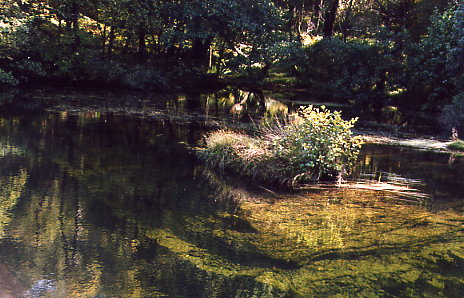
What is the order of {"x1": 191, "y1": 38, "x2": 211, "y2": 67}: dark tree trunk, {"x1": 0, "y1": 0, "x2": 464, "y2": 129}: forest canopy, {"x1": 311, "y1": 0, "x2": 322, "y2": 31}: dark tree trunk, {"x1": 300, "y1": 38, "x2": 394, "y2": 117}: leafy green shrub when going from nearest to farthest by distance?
{"x1": 0, "y1": 0, "x2": 464, "y2": 129}: forest canopy, {"x1": 300, "y1": 38, "x2": 394, "y2": 117}: leafy green shrub, {"x1": 191, "y1": 38, "x2": 211, "y2": 67}: dark tree trunk, {"x1": 311, "y1": 0, "x2": 322, "y2": 31}: dark tree trunk

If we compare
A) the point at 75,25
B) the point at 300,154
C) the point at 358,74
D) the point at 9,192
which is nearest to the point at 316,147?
the point at 300,154

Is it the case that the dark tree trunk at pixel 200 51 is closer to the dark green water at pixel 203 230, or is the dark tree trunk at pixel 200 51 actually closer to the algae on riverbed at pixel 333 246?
the dark green water at pixel 203 230

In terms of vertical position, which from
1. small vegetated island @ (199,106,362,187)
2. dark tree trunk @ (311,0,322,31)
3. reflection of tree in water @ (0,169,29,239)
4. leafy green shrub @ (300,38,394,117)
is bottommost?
reflection of tree in water @ (0,169,29,239)

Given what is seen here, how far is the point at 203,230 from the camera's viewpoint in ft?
24.7

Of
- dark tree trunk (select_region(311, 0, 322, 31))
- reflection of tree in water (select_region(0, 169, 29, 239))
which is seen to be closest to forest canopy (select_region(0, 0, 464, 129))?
dark tree trunk (select_region(311, 0, 322, 31))

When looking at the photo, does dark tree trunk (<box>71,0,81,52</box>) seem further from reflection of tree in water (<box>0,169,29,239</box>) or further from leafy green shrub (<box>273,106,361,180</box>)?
leafy green shrub (<box>273,106,361,180</box>)

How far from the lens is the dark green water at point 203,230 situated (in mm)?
5777

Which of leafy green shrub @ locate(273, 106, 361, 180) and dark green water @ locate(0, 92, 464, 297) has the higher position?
leafy green shrub @ locate(273, 106, 361, 180)

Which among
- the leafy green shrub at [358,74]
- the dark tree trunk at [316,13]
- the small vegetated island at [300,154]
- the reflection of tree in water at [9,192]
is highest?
the dark tree trunk at [316,13]

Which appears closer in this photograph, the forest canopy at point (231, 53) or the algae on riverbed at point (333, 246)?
the algae on riverbed at point (333, 246)

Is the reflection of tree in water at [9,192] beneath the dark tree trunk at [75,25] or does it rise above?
beneath

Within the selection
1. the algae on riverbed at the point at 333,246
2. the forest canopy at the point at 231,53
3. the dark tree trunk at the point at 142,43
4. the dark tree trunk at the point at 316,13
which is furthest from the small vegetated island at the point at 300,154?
the dark tree trunk at the point at 316,13

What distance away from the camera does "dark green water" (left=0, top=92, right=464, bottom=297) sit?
578 cm

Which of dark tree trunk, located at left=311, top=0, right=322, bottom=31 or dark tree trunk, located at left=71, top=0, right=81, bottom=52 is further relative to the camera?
dark tree trunk, located at left=311, top=0, right=322, bottom=31
